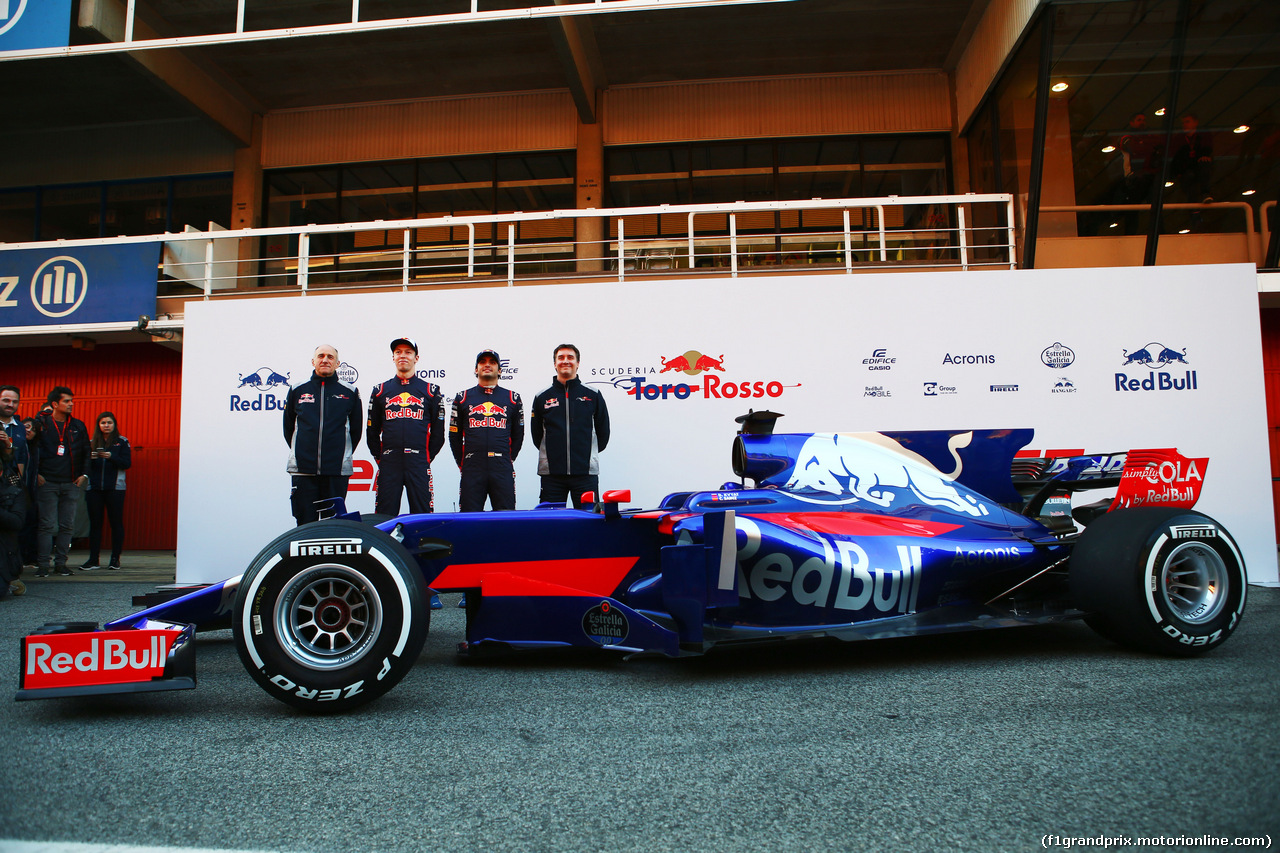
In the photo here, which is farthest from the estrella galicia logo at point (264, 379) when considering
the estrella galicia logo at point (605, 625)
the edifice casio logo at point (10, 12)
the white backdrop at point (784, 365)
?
the edifice casio logo at point (10, 12)

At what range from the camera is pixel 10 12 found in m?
8.17

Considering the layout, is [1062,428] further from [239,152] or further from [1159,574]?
[239,152]

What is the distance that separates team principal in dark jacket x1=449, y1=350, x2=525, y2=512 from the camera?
5152mm

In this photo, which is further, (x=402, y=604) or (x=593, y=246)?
(x=593, y=246)

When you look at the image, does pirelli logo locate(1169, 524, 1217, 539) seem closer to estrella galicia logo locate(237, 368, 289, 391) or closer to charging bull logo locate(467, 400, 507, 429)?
charging bull logo locate(467, 400, 507, 429)

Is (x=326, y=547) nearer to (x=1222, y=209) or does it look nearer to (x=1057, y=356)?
(x=1057, y=356)

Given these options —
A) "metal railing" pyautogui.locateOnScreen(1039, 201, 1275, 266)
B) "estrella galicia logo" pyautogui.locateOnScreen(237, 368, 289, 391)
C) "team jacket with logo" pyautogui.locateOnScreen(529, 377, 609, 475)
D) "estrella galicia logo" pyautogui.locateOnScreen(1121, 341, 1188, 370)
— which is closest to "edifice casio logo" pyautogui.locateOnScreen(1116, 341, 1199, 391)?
"estrella galicia logo" pyautogui.locateOnScreen(1121, 341, 1188, 370)

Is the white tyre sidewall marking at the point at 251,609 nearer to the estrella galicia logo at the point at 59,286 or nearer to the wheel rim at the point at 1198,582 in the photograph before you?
the wheel rim at the point at 1198,582

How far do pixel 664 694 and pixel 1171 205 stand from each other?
323 inches

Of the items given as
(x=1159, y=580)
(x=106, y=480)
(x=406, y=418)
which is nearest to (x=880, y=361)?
(x=1159, y=580)

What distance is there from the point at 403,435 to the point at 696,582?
2939 mm

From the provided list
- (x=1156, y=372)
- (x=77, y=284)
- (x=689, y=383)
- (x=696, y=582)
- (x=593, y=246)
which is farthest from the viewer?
(x=593, y=246)

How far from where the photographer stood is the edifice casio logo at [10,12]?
8148 mm

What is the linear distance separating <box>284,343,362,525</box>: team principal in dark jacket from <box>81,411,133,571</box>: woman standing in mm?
4003
